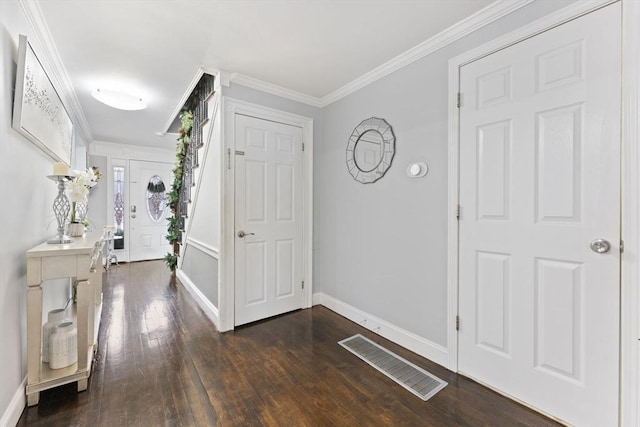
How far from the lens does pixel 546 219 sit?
1.57 metres

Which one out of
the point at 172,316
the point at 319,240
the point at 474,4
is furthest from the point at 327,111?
the point at 172,316

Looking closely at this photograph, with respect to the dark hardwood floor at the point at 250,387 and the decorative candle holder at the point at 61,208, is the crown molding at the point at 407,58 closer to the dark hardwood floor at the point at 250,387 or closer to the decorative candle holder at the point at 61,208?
the decorative candle holder at the point at 61,208

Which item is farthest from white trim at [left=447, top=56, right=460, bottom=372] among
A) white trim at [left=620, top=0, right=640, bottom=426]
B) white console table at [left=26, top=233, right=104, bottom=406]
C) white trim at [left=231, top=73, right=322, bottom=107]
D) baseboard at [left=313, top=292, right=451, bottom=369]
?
white console table at [left=26, top=233, right=104, bottom=406]

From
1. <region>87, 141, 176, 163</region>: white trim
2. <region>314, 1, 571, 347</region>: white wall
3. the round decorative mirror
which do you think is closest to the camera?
<region>314, 1, 571, 347</region>: white wall

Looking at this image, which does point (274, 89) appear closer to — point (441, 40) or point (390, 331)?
point (441, 40)

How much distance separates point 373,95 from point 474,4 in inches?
40.7

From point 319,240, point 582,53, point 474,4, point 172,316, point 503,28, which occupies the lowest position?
point 172,316

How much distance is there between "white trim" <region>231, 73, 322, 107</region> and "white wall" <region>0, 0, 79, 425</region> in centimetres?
144

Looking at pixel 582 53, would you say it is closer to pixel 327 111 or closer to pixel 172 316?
pixel 327 111

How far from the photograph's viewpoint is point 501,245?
1.75 m

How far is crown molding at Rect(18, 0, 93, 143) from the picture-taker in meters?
1.75

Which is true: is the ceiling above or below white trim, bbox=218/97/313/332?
above

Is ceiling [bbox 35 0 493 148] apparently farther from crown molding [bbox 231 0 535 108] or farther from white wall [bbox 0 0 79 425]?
white wall [bbox 0 0 79 425]

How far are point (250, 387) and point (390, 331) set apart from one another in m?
1.26
